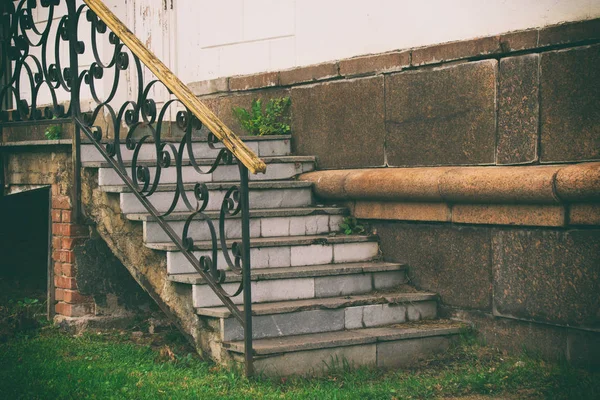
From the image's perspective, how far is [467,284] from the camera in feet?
17.9

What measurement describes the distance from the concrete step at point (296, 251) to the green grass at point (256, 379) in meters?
0.64

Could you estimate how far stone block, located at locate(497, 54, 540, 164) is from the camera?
5.04 metres

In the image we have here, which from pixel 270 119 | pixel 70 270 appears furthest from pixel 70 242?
pixel 270 119

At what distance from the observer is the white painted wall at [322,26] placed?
5.24m

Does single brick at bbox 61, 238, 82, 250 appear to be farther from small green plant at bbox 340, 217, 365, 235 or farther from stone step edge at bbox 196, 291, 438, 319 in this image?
small green plant at bbox 340, 217, 365, 235

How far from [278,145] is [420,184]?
1.62 metres

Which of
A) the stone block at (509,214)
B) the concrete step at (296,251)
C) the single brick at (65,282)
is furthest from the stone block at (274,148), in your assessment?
the stone block at (509,214)

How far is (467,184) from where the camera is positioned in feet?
17.1

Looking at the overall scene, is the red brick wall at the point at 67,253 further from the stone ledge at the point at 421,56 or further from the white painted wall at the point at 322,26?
the white painted wall at the point at 322,26

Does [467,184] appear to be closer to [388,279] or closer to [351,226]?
[388,279]

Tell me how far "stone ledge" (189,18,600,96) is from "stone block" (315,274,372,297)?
150 cm

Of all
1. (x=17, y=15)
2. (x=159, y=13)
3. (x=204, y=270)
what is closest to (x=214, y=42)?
(x=159, y=13)

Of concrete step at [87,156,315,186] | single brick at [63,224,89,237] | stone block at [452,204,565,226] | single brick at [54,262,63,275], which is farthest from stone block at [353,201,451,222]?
single brick at [54,262,63,275]

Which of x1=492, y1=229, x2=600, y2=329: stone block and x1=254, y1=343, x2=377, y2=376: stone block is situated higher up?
x1=492, y1=229, x2=600, y2=329: stone block
